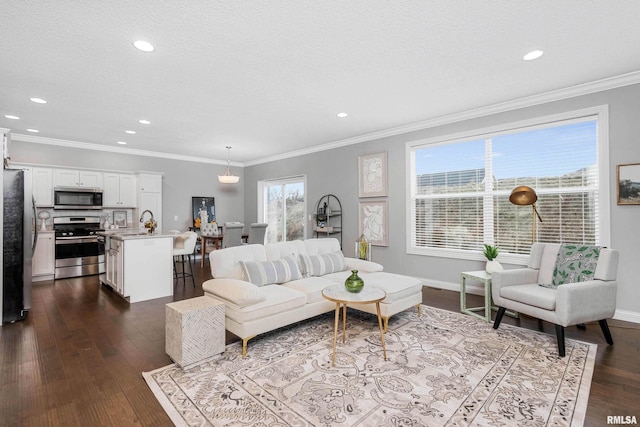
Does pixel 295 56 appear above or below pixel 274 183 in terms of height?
above

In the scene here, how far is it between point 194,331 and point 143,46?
2537 mm

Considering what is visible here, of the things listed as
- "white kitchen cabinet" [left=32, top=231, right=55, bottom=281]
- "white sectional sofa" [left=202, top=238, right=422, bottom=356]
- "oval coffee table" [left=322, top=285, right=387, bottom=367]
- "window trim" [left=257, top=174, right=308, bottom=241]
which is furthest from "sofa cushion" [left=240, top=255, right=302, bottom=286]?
"white kitchen cabinet" [left=32, top=231, right=55, bottom=281]

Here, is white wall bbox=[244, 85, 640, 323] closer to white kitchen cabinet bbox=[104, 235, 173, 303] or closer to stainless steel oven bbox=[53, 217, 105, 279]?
white kitchen cabinet bbox=[104, 235, 173, 303]

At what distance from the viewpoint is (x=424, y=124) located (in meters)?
4.95

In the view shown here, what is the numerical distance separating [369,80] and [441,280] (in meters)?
3.33

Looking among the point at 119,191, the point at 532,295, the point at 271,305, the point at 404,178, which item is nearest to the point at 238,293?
the point at 271,305

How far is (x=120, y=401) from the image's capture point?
199cm

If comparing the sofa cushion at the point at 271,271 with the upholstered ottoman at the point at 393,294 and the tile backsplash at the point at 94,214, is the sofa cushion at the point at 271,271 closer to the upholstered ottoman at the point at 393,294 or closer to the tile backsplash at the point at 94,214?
the upholstered ottoman at the point at 393,294

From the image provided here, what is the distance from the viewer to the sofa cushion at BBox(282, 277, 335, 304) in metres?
3.19

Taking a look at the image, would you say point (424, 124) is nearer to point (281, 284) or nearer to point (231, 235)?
point (281, 284)

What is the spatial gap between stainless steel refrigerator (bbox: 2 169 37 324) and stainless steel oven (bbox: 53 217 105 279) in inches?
85.2

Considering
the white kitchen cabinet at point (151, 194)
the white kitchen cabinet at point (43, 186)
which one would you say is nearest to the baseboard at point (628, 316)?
the white kitchen cabinet at point (151, 194)

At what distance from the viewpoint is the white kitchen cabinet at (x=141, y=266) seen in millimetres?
4203

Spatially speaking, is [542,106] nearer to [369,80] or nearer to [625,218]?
[625,218]
